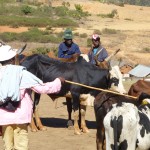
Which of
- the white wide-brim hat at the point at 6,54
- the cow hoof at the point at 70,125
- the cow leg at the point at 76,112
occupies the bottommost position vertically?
the cow hoof at the point at 70,125

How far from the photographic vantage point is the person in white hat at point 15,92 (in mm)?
5969

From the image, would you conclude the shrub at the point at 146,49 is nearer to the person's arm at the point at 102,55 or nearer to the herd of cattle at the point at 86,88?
→ the herd of cattle at the point at 86,88

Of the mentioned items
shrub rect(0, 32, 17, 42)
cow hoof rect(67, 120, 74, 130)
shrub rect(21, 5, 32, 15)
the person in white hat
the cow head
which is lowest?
shrub rect(21, 5, 32, 15)

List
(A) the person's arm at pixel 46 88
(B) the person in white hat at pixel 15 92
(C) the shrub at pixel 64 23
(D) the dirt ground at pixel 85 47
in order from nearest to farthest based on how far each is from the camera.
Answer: (B) the person in white hat at pixel 15 92
(A) the person's arm at pixel 46 88
(D) the dirt ground at pixel 85 47
(C) the shrub at pixel 64 23

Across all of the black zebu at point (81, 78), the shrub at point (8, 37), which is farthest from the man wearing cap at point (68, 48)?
the shrub at point (8, 37)

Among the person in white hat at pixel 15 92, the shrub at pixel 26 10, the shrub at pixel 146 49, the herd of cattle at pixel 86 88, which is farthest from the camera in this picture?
the shrub at pixel 26 10

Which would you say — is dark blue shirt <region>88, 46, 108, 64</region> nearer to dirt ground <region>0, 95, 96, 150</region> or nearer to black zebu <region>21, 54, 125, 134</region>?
black zebu <region>21, 54, 125, 134</region>

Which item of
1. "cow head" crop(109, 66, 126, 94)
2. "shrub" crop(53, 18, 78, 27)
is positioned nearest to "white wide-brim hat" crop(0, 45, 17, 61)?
"cow head" crop(109, 66, 126, 94)

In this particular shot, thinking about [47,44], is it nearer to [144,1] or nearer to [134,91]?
[134,91]

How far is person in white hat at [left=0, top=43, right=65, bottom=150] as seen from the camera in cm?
597

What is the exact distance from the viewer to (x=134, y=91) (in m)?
8.94

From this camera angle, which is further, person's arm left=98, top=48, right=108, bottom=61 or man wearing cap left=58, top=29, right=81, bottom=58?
man wearing cap left=58, top=29, right=81, bottom=58

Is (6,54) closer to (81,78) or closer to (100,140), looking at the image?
(100,140)

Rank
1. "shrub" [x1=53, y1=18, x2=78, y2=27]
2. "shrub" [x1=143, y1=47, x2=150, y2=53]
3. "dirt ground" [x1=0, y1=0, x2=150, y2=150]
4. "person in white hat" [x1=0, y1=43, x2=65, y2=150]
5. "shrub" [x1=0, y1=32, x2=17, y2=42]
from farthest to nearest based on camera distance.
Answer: "shrub" [x1=53, y1=18, x2=78, y2=27] → "shrub" [x1=143, y1=47, x2=150, y2=53] → "shrub" [x1=0, y1=32, x2=17, y2=42] → "dirt ground" [x1=0, y1=0, x2=150, y2=150] → "person in white hat" [x1=0, y1=43, x2=65, y2=150]
